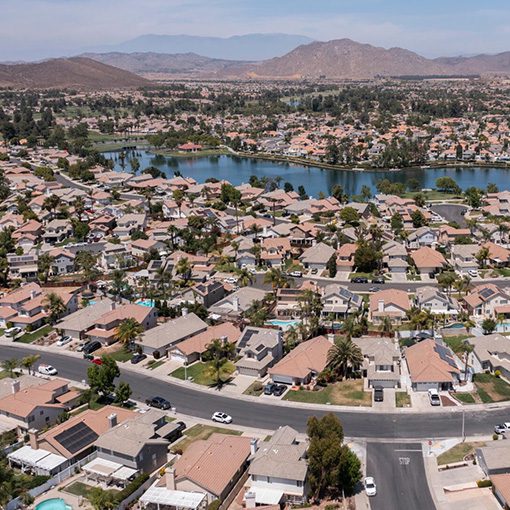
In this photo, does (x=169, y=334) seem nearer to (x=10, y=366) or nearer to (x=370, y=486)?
(x=10, y=366)

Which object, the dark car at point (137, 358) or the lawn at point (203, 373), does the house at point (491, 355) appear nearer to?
the lawn at point (203, 373)

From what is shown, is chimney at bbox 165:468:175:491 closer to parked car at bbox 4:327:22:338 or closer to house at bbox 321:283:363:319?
house at bbox 321:283:363:319

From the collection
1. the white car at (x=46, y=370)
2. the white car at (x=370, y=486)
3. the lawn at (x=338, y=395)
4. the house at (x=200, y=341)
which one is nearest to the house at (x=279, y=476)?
the white car at (x=370, y=486)

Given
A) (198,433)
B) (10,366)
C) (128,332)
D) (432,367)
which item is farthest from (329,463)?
(10,366)

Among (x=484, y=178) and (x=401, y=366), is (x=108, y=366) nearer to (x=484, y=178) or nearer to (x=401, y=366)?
(x=401, y=366)

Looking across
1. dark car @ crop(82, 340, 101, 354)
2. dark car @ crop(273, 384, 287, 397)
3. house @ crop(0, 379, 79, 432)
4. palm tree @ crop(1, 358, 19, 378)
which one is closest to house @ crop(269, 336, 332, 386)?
dark car @ crop(273, 384, 287, 397)
